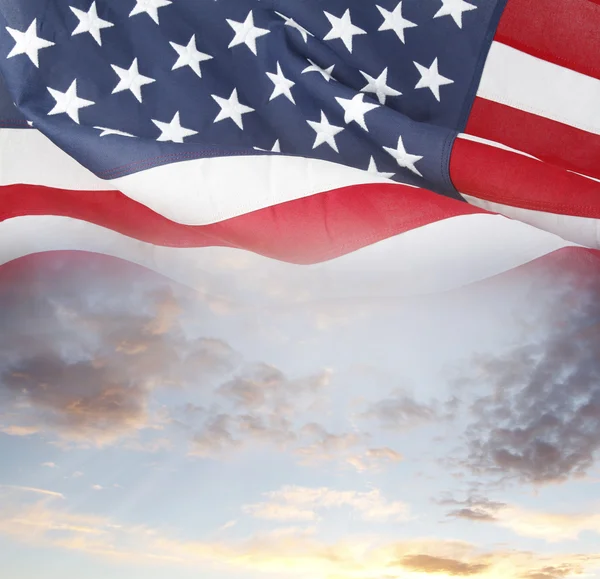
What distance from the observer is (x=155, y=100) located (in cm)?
290

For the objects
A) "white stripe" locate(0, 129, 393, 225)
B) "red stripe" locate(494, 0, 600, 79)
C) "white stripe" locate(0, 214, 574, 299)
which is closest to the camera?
"white stripe" locate(0, 214, 574, 299)

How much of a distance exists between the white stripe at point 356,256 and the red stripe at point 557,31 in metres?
0.84

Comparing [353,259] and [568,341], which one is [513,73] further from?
[568,341]

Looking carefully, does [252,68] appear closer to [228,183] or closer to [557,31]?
[228,183]

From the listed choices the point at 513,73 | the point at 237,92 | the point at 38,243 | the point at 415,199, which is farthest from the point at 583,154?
the point at 38,243

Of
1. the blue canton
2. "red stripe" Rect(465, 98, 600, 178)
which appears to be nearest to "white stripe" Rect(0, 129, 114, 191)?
the blue canton

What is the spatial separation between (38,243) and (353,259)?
51.4 inches

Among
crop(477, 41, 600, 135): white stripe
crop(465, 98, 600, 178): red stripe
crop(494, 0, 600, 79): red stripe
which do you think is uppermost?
crop(494, 0, 600, 79): red stripe

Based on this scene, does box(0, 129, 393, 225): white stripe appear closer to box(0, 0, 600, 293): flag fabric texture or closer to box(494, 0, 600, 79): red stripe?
box(0, 0, 600, 293): flag fabric texture

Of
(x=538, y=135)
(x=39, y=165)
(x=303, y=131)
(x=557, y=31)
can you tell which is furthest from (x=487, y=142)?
(x=39, y=165)

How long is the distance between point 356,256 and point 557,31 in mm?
1271

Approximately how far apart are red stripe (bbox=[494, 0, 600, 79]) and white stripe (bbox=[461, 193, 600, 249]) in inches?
27.1

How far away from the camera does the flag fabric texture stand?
2.54 m

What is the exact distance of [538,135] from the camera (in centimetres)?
280
